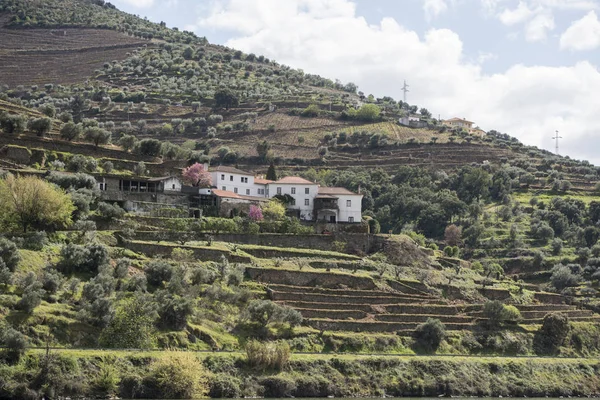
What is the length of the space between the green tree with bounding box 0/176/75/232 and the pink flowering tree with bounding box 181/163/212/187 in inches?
941

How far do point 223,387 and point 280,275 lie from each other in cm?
2234

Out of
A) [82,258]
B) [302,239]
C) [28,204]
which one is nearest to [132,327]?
[82,258]

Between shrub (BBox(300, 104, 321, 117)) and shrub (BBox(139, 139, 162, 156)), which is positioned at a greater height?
shrub (BBox(300, 104, 321, 117))

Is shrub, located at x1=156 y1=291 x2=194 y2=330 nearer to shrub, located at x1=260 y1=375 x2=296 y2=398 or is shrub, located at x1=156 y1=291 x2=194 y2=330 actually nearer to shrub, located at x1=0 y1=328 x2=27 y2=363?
shrub, located at x1=260 y1=375 x2=296 y2=398

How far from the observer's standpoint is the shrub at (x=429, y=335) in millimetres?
75375

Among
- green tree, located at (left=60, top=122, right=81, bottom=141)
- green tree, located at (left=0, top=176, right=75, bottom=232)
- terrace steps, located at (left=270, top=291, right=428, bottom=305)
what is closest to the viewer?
green tree, located at (left=0, top=176, right=75, bottom=232)

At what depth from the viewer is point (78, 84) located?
572 ft

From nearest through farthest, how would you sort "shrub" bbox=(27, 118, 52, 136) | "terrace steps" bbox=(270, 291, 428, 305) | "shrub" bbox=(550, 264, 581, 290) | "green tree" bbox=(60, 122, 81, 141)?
"terrace steps" bbox=(270, 291, 428, 305), "shrub" bbox=(27, 118, 52, 136), "green tree" bbox=(60, 122, 81, 141), "shrub" bbox=(550, 264, 581, 290)

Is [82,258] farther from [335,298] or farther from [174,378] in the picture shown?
[335,298]

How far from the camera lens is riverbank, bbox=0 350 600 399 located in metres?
53.8

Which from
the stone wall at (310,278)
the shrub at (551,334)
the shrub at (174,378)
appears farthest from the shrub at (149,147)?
the shrub at (174,378)

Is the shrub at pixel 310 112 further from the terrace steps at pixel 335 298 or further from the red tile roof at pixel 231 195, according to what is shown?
the terrace steps at pixel 335 298

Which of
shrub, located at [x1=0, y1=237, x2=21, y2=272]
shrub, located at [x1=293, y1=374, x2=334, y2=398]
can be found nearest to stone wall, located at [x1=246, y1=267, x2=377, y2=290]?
shrub, located at [x1=293, y1=374, x2=334, y2=398]

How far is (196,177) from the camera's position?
3775 inches
